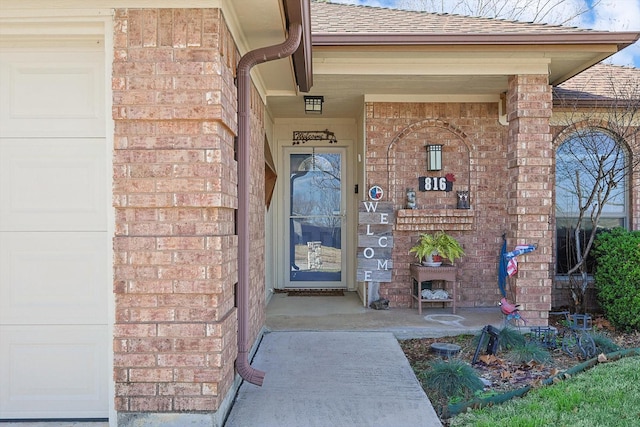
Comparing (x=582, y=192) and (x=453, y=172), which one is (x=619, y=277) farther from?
(x=453, y=172)

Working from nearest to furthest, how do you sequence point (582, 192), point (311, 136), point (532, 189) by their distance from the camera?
point (532, 189) < point (582, 192) < point (311, 136)

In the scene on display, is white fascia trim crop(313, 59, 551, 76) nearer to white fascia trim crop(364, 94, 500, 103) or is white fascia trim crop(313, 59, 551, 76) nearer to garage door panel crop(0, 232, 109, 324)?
white fascia trim crop(364, 94, 500, 103)

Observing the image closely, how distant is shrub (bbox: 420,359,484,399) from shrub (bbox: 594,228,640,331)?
2.92 meters

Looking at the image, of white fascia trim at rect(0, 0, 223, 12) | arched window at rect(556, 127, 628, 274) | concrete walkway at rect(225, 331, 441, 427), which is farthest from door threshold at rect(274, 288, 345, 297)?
white fascia trim at rect(0, 0, 223, 12)

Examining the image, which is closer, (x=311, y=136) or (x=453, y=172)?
(x=453, y=172)

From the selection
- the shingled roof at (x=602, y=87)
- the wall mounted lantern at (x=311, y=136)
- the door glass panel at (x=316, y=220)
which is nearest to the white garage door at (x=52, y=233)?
the wall mounted lantern at (x=311, y=136)

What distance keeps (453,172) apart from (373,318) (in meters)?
2.28

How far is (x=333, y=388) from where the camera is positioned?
3549 mm

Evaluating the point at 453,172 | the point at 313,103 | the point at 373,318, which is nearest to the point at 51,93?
the point at 313,103

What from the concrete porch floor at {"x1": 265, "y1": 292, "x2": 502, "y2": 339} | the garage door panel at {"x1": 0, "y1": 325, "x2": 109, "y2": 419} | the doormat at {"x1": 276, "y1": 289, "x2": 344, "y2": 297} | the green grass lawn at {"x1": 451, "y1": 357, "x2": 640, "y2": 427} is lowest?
the green grass lawn at {"x1": 451, "y1": 357, "x2": 640, "y2": 427}

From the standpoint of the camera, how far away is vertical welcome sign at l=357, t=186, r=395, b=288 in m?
6.19

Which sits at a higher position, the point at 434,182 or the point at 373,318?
the point at 434,182

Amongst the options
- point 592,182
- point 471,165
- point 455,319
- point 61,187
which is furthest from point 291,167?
point 61,187

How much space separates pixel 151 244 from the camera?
9.19ft
